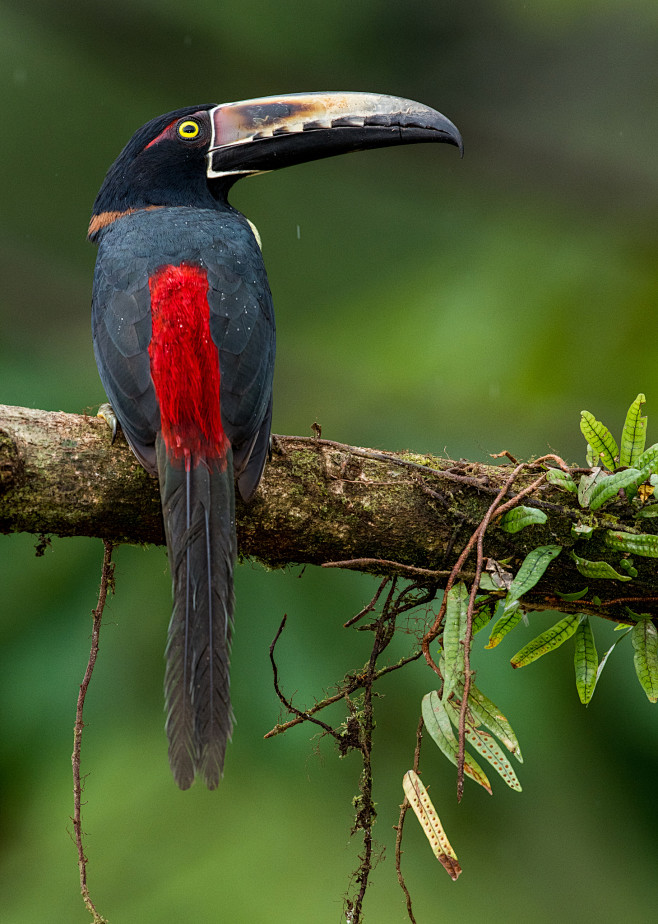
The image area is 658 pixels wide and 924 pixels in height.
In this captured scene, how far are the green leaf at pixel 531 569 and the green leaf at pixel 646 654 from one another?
26 centimetres

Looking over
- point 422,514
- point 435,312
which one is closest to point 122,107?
point 435,312

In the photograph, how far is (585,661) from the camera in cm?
222

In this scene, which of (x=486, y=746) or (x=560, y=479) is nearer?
(x=486, y=746)

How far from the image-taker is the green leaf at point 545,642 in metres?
2.17

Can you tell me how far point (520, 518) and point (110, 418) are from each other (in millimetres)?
932

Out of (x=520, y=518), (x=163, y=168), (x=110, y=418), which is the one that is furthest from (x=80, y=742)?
(x=163, y=168)

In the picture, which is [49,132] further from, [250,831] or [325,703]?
[325,703]

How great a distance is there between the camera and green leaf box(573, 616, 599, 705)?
2203 millimetres

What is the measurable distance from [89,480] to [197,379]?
0.33 m

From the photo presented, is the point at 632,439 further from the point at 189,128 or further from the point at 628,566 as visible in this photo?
the point at 189,128

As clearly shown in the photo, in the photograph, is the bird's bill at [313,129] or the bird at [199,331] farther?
the bird's bill at [313,129]

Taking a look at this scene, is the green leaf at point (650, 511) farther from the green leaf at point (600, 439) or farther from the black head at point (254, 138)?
the black head at point (254, 138)

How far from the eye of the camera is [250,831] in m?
3.88

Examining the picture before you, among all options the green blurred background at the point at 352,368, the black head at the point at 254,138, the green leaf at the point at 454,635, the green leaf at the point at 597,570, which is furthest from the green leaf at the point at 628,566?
the black head at the point at 254,138
